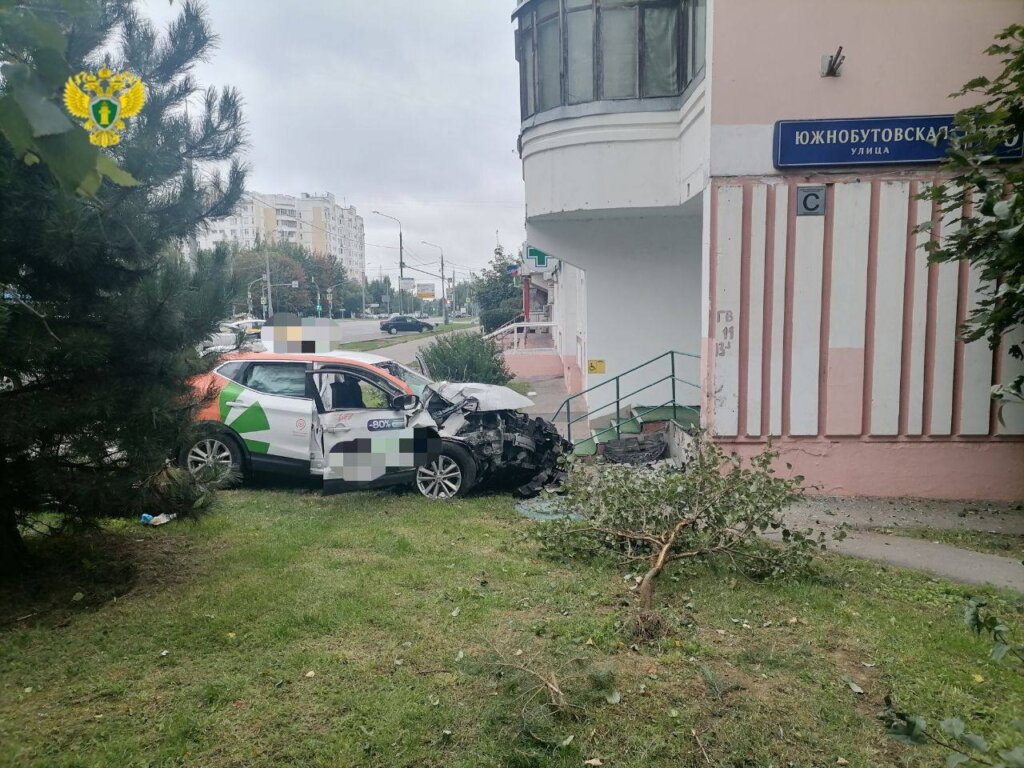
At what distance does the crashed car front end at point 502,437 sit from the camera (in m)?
8.61

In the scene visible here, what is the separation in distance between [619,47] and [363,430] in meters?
6.07

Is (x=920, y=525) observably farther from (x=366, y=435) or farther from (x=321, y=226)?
(x=321, y=226)

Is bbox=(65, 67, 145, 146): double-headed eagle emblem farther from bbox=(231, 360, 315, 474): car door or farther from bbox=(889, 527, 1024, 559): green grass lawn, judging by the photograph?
bbox=(889, 527, 1024, 559): green grass lawn

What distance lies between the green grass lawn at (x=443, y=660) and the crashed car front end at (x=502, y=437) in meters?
2.37

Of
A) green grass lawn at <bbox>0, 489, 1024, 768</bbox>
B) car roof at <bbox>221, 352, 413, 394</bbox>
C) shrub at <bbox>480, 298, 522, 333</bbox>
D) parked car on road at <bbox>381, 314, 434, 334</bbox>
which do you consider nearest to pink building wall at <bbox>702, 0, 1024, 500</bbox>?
green grass lawn at <bbox>0, 489, 1024, 768</bbox>

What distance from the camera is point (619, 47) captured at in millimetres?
9789

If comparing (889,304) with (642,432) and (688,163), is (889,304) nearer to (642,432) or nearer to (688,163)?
(688,163)

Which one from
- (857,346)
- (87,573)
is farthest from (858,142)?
(87,573)

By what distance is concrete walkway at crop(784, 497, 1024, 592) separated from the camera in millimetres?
6078

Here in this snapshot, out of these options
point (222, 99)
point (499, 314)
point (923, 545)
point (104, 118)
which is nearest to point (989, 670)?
point (923, 545)

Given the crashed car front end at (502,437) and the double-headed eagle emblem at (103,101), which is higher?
the double-headed eagle emblem at (103,101)

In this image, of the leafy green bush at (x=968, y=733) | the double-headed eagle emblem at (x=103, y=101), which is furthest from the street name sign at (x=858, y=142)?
the double-headed eagle emblem at (x=103, y=101)

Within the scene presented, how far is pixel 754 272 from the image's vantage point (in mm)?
8461

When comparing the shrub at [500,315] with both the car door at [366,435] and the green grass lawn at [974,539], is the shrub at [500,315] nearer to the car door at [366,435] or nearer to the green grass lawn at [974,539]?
the car door at [366,435]
